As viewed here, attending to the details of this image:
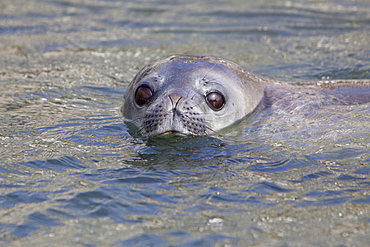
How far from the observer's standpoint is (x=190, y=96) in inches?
220

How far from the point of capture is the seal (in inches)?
211

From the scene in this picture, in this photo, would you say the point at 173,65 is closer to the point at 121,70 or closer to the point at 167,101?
the point at 167,101

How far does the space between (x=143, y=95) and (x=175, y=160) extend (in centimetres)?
121

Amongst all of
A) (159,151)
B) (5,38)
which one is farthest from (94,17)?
(159,151)

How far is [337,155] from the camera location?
4938 mm

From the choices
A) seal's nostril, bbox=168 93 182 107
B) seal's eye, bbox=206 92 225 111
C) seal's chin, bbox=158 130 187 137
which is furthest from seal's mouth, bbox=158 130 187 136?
seal's eye, bbox=206 92 225 111

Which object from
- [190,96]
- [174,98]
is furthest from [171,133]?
[190,96]

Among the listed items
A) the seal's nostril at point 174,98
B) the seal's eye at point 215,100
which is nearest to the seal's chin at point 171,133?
the seal's nostril at point 174,98

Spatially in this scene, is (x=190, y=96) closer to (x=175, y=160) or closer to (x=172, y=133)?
(x=172, y=133)

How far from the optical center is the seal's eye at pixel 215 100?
577cm

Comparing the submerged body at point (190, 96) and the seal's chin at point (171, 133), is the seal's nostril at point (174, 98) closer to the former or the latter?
the submerged body at point (190, 96)

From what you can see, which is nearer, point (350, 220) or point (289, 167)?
point (350, 220)

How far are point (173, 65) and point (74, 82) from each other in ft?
7.88

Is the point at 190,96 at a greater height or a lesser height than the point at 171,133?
greater
